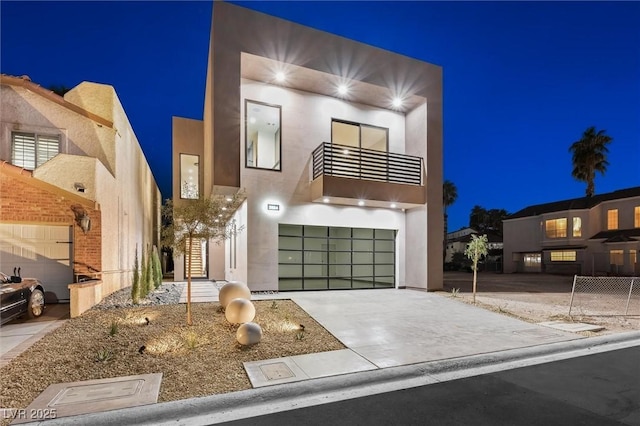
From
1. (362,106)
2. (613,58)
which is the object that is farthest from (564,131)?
(362,106)

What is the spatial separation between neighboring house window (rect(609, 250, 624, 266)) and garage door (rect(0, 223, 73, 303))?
36.3 metres

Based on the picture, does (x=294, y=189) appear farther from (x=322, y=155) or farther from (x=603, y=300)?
(x=603, y=300)

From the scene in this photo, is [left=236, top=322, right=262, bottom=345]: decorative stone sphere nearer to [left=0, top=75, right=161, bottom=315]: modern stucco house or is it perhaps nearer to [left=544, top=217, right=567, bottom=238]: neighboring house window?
[left=0, top=75, right=161, bottom=315]: modern stucco house

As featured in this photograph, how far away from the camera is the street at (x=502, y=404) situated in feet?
12.2

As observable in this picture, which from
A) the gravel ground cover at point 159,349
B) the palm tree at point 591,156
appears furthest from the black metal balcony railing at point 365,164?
the palm tree at point 591,156

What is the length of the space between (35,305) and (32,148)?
5737mm

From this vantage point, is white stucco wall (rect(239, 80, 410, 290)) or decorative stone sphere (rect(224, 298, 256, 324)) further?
white stucco wall (rect(239, 80, 410, 290))

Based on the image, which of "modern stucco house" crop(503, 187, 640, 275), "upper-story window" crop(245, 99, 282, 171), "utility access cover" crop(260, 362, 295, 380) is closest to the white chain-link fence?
"utility access cover" crop(260, 362, 295, 380)

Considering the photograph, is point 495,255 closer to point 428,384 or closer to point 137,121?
point 428,384

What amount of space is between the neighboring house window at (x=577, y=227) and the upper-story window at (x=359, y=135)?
24613mm

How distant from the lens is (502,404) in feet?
13.6

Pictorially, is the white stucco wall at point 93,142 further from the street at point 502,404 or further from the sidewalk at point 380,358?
the street at point 502,404

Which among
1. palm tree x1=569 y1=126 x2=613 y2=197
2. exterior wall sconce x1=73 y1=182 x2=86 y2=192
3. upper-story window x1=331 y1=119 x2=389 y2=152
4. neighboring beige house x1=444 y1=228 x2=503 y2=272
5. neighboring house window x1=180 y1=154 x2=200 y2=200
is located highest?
palm tree x1=569 y1=126 x2=613 y2=197

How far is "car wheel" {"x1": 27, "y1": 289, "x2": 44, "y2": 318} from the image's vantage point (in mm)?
7973
